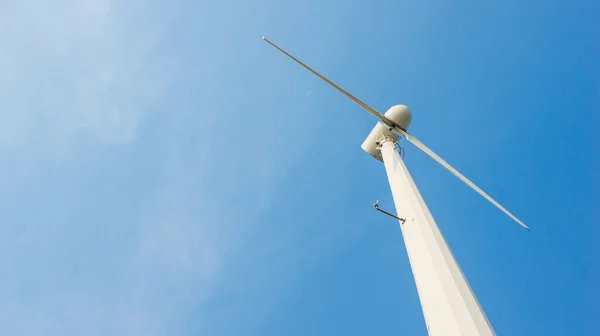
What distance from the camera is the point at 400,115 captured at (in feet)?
89.1

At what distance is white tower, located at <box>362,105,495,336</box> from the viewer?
955 cm

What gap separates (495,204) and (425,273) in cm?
1113

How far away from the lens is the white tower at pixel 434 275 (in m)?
9.55

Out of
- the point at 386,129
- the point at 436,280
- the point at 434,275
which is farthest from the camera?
the point at 386,129

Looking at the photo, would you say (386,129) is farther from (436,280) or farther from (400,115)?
(436,280)

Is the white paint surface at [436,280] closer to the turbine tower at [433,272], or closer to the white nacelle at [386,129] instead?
the turbine tower at [433,272]

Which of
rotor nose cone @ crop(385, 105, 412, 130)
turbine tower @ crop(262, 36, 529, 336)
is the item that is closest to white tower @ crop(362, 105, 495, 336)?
turbine tower @ crop(262, 36, 529, 336)

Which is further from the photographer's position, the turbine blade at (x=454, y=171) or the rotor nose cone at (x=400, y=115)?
the rotor nose cone at (x=400, y=115)

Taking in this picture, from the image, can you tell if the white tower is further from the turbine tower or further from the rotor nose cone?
the rotor nose cone

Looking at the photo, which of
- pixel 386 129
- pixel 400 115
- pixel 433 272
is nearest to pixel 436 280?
pixel 433 272

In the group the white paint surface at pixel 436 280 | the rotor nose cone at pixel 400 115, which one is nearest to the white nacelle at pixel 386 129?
the rotor nose cone at pixel 400 115

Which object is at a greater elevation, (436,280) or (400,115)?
(400,115)

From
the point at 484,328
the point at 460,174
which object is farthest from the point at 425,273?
the point at 460,174

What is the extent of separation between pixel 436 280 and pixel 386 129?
16.3 meters
